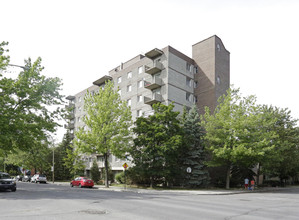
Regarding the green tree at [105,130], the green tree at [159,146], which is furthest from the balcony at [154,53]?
the green tree at [159,146]

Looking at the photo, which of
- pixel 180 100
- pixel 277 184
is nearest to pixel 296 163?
pixel 277 184

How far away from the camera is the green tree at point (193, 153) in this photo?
30141mm

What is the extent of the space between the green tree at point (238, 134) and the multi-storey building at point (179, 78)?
25.0 ft

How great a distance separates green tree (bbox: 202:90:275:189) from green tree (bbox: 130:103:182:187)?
437cm

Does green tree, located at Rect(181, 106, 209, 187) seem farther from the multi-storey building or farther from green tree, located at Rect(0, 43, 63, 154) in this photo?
green tree, located at Rect(0, 43, 63, 154)

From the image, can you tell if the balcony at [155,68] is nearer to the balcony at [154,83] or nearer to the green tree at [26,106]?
the balcony at [154,83]

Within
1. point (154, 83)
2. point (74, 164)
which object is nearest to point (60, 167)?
point (74, 164)

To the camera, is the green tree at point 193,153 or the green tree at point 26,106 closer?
the green tree at point 26,106

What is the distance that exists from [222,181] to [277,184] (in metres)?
16.1

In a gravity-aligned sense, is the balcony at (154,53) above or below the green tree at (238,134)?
above

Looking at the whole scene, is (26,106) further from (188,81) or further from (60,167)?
(60,167)

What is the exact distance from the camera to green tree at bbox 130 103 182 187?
2806 centimetres

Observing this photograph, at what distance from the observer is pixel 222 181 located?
3353 cm

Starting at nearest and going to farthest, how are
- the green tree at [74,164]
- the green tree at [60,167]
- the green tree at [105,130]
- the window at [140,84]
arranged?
the green tree at [105,130] < the window at [140,84] < the green tree at [74,164] < the green tree at [60,167]
